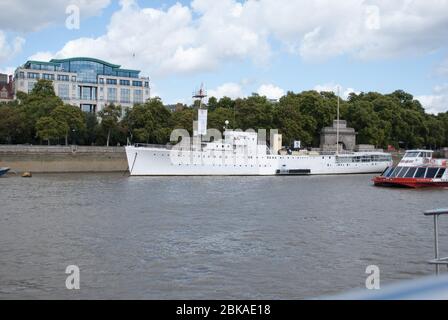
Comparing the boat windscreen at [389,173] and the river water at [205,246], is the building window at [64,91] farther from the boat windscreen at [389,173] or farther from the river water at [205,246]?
the river water at [205,246]

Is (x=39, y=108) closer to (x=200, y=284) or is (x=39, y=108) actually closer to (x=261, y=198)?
(x=261, y=198)

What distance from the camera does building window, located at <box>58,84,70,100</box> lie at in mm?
122062

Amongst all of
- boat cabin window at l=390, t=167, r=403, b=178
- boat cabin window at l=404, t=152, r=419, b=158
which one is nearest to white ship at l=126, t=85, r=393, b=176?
boat cabin window at l=404, t=152, r=419, b=158

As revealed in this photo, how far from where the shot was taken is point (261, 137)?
289 ft

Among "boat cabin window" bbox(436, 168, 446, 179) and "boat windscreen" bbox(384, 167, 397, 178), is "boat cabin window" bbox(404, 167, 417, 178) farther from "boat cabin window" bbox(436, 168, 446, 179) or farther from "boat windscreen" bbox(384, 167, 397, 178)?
"boat cabin window" bbox(436, 168, 446, 179)

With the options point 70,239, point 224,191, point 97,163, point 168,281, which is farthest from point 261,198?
point 97,163

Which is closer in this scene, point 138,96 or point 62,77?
point 62,77

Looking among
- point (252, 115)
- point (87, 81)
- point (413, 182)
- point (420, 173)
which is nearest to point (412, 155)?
point (420, 173)

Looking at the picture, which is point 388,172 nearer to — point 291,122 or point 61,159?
point 291,122

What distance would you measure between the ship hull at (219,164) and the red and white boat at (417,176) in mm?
18688

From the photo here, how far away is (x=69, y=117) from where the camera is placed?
85.1 metres

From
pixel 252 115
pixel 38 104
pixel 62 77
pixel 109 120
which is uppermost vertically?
pixel 62 77

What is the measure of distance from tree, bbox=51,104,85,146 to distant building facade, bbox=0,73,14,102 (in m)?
49.8

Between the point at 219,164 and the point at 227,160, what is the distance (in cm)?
128
